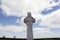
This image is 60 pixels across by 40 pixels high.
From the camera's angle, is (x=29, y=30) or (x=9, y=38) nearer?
(x=29, y=30)

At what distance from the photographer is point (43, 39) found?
77.3 feet

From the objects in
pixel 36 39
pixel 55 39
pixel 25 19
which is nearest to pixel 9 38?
pixel 36 39

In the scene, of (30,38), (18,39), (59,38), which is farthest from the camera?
(18,39)

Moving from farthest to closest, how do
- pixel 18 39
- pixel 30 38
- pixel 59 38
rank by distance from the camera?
pixel 18 39
pixel 59 38
pixel 30 38

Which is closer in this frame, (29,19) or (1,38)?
(29,19)

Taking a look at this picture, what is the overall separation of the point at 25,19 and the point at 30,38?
6.13 feet

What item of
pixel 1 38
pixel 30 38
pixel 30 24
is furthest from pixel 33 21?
pixel 1 38

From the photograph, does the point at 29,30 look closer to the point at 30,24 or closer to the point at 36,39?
the point at 30,24

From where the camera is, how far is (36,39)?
78.1ft

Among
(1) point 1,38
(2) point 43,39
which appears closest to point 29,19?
(2) point 43,39

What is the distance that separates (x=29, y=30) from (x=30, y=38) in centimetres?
75

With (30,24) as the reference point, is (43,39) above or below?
below

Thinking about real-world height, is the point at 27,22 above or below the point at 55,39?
above

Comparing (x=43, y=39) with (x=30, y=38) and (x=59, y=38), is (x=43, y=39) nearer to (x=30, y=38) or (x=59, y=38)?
(x=59, y=38)
